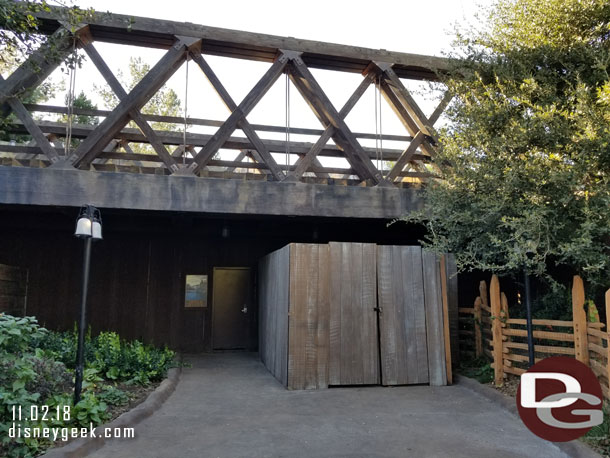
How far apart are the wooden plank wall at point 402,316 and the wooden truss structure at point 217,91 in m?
1.59

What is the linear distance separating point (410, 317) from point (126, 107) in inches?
234

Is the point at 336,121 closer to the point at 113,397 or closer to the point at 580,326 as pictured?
the point at 580,326

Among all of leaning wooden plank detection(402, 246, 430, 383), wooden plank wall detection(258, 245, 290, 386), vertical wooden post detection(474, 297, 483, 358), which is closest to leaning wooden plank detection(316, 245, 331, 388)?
wooden plank wall detection(258, 245, 290, 386)

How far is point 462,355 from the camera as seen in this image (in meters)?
8.85

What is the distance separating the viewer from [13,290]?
30.4 feet

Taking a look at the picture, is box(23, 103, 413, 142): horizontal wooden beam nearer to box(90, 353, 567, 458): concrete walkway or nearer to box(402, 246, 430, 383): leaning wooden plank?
box(402, 246, 430, 383): leaning wooden plank

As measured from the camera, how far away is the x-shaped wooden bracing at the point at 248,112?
24.3ft

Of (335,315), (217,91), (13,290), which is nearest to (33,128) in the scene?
(217,91)

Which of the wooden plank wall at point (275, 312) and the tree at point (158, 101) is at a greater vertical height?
the tree at point (158, 101)

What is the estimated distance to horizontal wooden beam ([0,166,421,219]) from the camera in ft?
23.3

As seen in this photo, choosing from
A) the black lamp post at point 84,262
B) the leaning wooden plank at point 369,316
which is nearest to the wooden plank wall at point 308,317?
the leaning wooden plank at point 369,316

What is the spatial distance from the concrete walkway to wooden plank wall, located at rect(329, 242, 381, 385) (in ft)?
0.97

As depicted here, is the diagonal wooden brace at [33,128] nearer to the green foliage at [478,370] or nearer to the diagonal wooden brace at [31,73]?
the diagonal wooden brace at [31,73]

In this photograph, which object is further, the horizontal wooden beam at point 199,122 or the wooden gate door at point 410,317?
the horizontal wooden beam at point 199,122
